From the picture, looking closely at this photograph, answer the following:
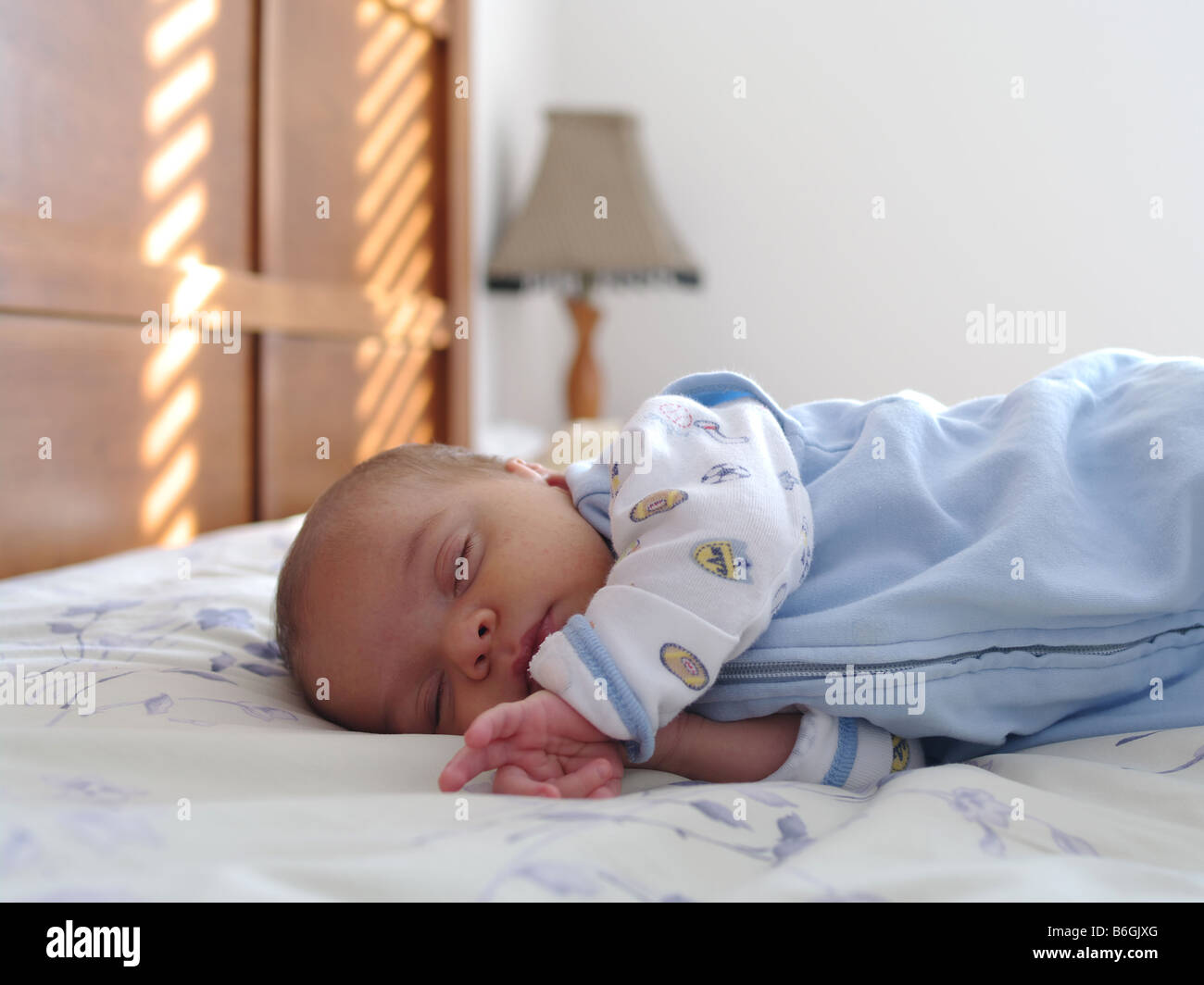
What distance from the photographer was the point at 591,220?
2641 mm

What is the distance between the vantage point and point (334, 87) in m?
2.01

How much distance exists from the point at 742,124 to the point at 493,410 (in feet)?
3.58

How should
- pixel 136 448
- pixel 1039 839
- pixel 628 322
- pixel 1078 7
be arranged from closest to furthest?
pixel 1039 839 → pixel 136 448 → pixel 1078 7 → pixel 628 322

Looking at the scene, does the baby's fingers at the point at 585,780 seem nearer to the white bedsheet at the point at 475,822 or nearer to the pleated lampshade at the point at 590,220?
the white bedsheet at the point at 475,822

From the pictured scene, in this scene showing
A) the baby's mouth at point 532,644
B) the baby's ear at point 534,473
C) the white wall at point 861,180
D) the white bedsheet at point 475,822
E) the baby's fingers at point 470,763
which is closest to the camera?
the white bedsheet at point 475,822

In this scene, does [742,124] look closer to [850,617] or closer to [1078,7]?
[1078,7]

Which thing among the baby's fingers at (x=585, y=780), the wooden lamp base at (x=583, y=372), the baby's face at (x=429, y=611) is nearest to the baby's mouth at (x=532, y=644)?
the baby's face at (x=429, y=611)

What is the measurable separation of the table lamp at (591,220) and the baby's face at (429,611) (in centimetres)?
192

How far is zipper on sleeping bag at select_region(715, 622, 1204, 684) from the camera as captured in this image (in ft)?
2.31

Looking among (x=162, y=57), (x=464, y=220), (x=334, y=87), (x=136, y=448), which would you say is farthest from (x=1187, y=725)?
(x=464, y=220)

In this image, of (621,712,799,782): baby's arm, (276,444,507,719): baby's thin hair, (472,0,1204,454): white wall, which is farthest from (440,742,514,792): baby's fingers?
(472,0,1204,454): white wall

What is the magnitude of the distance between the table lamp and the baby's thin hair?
70.9 inches

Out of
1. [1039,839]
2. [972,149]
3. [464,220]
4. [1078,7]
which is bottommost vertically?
[1039,839]

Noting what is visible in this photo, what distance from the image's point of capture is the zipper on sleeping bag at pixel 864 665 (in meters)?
0.70
